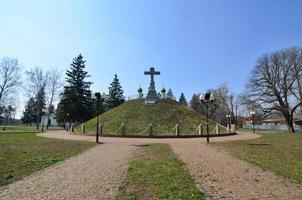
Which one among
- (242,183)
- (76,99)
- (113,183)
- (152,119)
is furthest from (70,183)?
(76,99)

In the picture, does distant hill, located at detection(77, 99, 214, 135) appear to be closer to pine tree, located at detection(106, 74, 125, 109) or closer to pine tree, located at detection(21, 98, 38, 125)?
pine tree, located at detection(106, 74, 125, 109)

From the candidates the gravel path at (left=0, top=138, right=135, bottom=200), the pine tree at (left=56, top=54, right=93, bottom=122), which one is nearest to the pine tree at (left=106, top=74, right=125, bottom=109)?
the pine tree at (left=56, top=54, right=93, bottom=122)

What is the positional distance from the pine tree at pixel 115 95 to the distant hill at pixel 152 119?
33532 mm

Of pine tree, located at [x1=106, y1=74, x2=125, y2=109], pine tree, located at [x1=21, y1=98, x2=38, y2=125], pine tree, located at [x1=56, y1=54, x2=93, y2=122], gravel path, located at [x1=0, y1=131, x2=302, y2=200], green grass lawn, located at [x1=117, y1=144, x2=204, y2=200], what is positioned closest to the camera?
green grass lawn, located at [x1=117, y1=144, x2=204, y2=200]

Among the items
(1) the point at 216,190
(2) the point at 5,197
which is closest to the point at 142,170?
(1) the point at 216,190

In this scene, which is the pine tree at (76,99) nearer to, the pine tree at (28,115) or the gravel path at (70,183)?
the pine tree at (28,115)

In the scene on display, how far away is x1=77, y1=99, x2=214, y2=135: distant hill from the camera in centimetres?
3225

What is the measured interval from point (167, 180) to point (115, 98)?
72.3 meters

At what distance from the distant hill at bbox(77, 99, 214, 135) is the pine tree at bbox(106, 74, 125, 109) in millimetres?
33532

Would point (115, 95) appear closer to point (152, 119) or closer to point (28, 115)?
point (28, 115)

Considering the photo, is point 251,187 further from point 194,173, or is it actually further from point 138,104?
point 138,104

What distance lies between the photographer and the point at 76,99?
56.8 metres

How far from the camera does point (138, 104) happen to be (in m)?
43.6

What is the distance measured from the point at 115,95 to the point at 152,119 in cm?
4422
